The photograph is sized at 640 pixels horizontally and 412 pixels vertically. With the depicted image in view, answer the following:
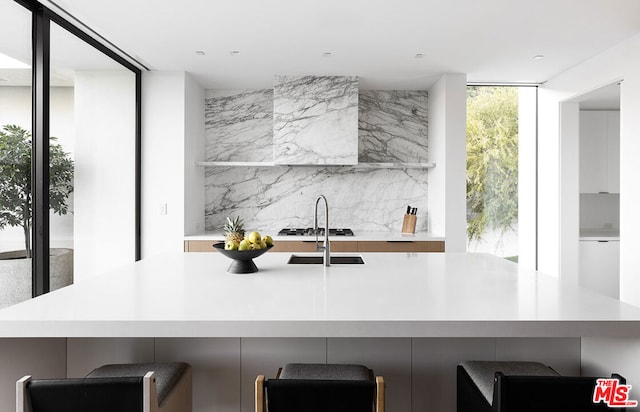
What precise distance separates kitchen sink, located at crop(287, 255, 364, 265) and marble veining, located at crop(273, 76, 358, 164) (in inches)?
64.3

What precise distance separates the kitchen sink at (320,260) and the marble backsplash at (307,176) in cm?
198

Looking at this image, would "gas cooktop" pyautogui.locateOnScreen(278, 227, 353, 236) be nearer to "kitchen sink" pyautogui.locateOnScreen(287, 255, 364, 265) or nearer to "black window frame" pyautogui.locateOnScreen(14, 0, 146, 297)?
"kitchen sink" pyautogui.locateOnScreen(287, 255, 364, 265)

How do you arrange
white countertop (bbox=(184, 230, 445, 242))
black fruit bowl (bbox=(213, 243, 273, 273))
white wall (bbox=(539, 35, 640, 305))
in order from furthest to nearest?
white countertop (bbox=(184, 230, 445, 242)) → white wall (bbox=(539, 35, 640, 305)) → black fruit bowl (bbox=(213, 243, 273, 273))

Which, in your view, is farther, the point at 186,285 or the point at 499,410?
the point at 186,285

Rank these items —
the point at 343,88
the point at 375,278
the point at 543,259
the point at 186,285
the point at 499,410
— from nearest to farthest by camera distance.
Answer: the point at 499,410 < the point at 186,285 < the point at 375,278 < the point at 343,88 < the point at 543,259

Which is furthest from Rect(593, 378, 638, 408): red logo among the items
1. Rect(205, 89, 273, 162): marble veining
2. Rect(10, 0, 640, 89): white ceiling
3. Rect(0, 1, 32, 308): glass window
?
Rect(205, 89, 273, 162): marble veining

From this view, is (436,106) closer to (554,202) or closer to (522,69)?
(522,69)

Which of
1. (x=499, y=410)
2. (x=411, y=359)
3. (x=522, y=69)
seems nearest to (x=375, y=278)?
(x=411, y=359)

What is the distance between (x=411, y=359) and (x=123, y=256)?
3097mm

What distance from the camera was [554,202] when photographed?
4426 millimetres

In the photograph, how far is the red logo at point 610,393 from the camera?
1209 mm

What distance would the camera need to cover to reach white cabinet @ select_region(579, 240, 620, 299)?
4.54m

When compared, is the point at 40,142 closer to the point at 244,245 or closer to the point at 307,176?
the point at 244,245

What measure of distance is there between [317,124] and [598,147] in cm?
313
